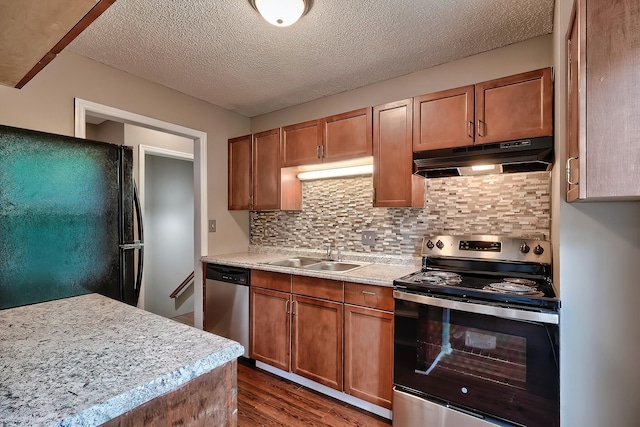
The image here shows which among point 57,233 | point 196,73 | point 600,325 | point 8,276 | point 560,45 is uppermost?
point 196,73

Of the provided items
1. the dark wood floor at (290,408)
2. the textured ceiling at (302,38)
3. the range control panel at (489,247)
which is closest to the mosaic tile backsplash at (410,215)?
the range control panel at (489,247)

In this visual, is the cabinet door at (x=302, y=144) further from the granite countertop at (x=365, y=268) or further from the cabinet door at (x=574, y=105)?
the cabinet door at (x=574, y=105)

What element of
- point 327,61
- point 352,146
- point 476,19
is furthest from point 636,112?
point 327,61

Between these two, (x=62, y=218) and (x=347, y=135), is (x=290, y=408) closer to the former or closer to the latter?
(x=62, y=218)

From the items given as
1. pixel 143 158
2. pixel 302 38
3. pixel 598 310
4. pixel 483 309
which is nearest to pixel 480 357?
pixel 483 309

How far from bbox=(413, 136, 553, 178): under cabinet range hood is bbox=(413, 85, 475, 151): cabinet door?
3.7 inches

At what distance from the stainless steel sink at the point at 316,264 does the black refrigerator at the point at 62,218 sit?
1331 mm

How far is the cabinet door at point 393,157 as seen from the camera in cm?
219

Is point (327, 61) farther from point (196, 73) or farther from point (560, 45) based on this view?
point (560, 45)

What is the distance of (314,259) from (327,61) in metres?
1.71

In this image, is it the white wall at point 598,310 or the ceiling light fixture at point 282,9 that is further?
the ceiling light fixture at point 282,9

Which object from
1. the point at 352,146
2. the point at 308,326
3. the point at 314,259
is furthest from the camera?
the point at 314,259

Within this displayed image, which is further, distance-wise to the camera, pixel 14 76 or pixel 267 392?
pixel 267 392

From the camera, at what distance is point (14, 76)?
1.17m
